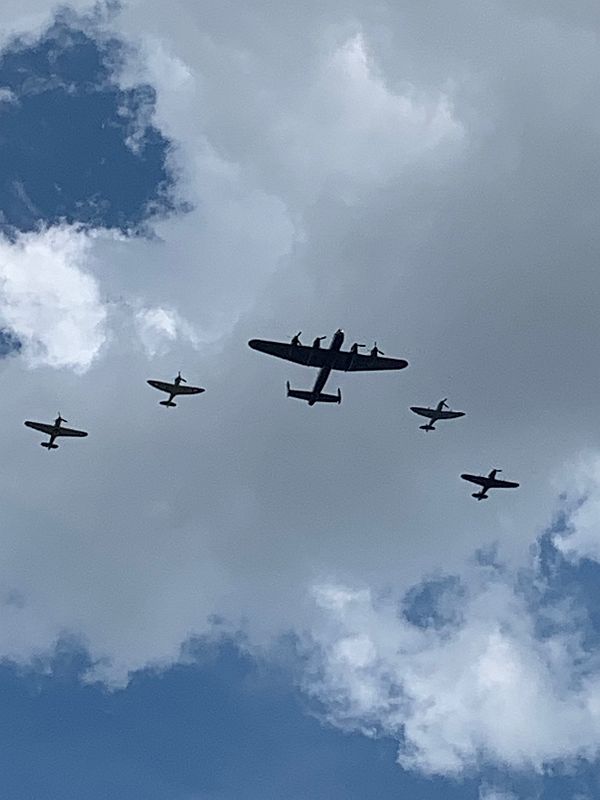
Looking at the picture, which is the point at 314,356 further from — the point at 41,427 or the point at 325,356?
the point at 41,427

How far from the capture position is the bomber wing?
127 m

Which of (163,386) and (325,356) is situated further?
(163,386)

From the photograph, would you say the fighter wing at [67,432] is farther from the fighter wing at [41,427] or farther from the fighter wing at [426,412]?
the fighter wing at [426,412]

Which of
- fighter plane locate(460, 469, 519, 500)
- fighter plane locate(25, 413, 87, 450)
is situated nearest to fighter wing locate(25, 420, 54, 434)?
fighter plane locate(25, 413, 87, 450)

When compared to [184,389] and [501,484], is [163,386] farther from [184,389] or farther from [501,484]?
[501,484]

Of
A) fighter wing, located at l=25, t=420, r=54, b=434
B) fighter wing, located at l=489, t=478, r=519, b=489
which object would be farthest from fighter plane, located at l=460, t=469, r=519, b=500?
fighter wing, located at l=25, t=420, r=54, b=434

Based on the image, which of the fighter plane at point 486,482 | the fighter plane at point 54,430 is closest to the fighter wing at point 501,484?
the fighter plane at point 486,482

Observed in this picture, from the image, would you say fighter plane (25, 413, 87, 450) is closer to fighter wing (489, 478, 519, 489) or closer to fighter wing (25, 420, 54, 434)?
fighter wing (25, 420, 54, 434)

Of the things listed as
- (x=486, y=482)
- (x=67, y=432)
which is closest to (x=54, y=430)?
(x=67, y=432)

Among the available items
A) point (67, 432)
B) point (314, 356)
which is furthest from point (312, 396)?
point (67, 432)

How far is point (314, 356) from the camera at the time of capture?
127 m

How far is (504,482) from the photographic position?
153875 millimetres

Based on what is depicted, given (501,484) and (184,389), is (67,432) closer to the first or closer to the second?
(184,389)

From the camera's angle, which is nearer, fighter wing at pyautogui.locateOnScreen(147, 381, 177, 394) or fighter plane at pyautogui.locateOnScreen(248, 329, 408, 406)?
fighter plane at pyautogui.locateOnScreen(248, 329, 408, 406)
